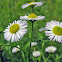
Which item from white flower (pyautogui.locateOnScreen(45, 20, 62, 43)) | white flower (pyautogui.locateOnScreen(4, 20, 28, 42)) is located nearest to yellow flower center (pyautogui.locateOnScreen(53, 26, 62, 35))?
white flower (pyautogui.locateOnScreen(45, 20, 62, 43))

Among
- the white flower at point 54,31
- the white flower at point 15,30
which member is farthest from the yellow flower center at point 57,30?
the white flower at point 15,30

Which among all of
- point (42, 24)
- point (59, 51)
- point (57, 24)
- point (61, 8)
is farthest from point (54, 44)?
point (61, 8)

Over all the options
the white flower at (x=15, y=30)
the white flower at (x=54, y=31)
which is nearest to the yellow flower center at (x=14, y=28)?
the white flower at (x=15, y=30)

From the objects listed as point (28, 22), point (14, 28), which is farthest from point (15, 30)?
point (28, 22)

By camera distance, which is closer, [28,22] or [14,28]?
[14,28]

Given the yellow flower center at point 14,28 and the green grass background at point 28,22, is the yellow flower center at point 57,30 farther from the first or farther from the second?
the yellow flower center at point 14,28

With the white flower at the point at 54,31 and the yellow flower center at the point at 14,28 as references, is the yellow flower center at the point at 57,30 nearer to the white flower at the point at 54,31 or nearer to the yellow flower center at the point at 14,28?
the white flower at the point at 54,31

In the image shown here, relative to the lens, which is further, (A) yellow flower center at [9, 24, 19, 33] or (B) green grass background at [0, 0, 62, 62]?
(B) green grass background at [0, 0, 62, 62]

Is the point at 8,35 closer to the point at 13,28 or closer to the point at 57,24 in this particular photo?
the point at 13,28

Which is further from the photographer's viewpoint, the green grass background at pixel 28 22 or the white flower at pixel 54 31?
the green grass background at pixel 28 22

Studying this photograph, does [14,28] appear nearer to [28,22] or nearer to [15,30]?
[15,30]

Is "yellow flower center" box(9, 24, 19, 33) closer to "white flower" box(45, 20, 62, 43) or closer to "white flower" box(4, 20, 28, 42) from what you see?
"white flower" box(4, 20, 28, 42)

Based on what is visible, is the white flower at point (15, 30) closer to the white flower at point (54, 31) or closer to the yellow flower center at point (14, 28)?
the yellow flower center at point (14, 28)
